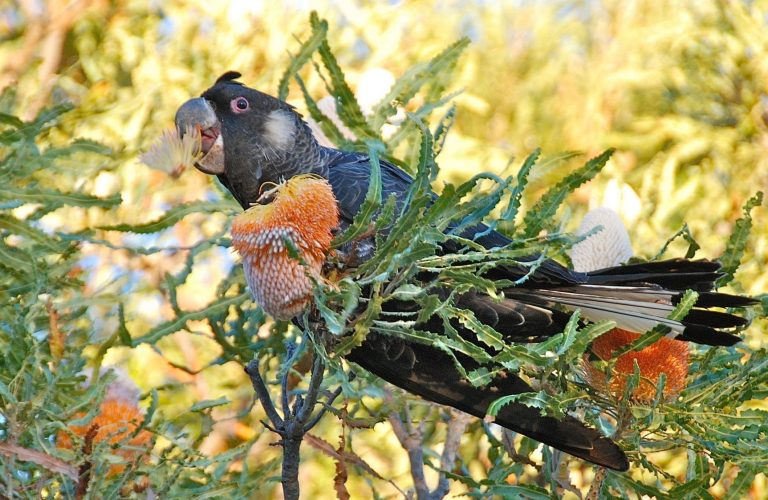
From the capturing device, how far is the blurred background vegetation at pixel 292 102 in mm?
3299

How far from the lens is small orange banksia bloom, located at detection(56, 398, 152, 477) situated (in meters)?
2.74

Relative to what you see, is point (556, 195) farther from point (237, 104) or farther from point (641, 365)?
point (237, 104)

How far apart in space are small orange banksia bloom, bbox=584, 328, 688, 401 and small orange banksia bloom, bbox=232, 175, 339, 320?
73 cm

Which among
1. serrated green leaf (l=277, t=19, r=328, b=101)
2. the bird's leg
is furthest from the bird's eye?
the bird's leg

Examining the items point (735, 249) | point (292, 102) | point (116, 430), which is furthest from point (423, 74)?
point (116, 430)

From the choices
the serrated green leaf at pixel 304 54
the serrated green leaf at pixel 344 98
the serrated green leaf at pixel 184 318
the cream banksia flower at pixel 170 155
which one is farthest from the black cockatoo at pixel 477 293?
the cream banksia flower at pixel 170 155

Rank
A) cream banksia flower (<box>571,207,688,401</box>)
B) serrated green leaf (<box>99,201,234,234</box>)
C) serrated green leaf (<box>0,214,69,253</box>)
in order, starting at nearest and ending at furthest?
cream banksia flower (<box>571,207,688,401</box>)
serrated green leaf (<box>99,201,234,234</box>)
serrated green leaf (<box>0,214,69,253</box>)

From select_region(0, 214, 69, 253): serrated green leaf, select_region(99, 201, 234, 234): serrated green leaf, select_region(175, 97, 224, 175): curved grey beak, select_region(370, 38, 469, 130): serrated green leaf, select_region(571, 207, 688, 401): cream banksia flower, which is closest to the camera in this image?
select_region(571, 207, 688, 401): cream banksia flower

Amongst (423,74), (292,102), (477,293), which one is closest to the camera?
(477,293)

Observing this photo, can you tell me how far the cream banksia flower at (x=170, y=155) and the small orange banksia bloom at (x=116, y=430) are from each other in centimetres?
74

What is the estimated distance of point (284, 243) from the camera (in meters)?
2.30

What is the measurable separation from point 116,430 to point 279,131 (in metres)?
0.99

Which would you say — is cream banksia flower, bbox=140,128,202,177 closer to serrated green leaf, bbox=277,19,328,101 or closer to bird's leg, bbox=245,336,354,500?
bird's leg, bbox=245,336,354,500

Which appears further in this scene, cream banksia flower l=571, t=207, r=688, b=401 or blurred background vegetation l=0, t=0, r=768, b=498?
blurred background vegetation l=0, t=0, r=768, b=498
